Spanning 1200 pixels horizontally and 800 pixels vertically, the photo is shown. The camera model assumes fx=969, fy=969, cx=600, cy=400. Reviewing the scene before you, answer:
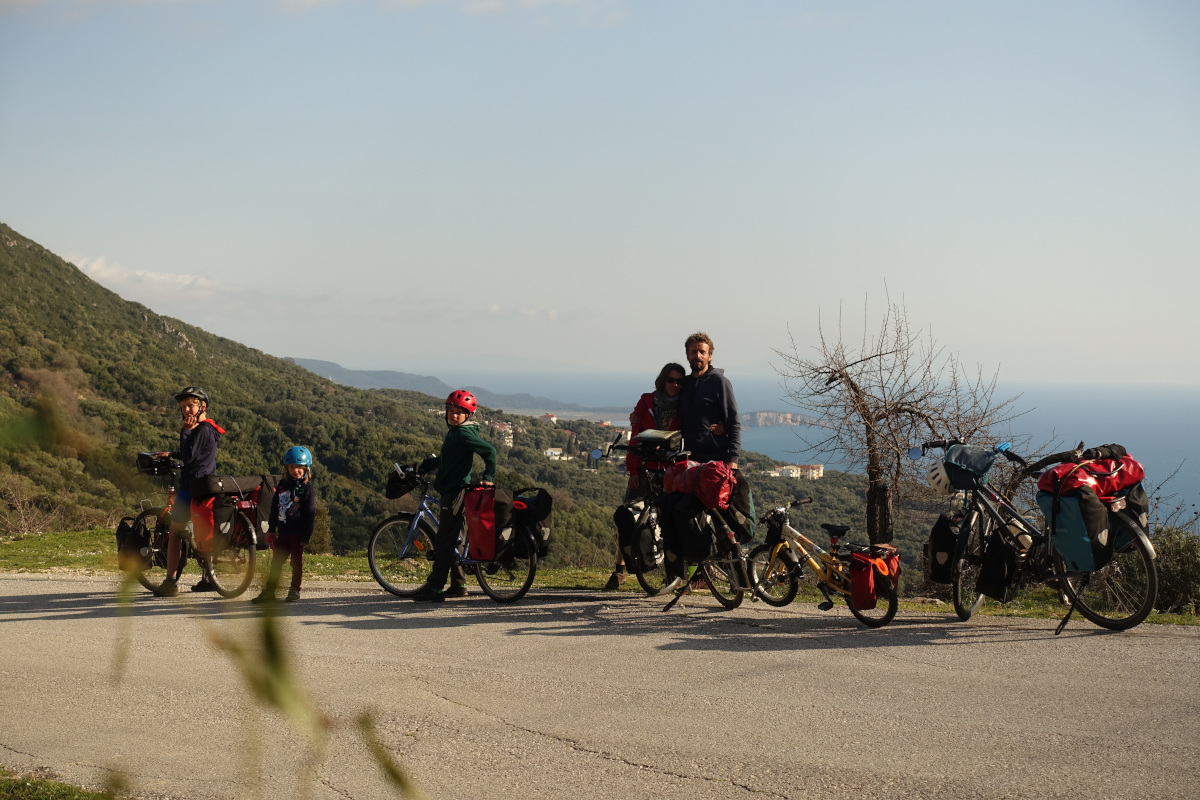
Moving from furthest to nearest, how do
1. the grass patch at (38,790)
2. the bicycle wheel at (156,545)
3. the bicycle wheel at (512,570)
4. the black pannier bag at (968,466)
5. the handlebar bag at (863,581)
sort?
the bicycle wheel at (512,570) → the bicycle wheel at (156,545) → the black pannier bag at (968,466) → the handlebar bag at (863,581) → the grass patch at (38,790)

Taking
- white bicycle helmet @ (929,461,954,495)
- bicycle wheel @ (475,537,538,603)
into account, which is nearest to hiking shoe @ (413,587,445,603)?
bicycle wheel @ (475,537,538,603)

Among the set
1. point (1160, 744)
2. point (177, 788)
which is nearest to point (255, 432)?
point (177, 788)

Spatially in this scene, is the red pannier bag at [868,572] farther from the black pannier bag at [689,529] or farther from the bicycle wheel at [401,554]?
the bicycle wheel at [401,554]

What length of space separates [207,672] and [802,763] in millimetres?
3882

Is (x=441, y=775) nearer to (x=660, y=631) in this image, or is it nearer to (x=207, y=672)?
(x=207, y=672)

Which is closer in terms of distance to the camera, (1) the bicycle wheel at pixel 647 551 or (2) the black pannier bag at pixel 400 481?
(1) the bicycle wheel at pixel 647 551

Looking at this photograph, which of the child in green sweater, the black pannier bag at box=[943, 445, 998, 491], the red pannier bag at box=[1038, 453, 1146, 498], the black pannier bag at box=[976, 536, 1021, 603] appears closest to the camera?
the red pannier bag at box=[1038, 453, 1146, 498]

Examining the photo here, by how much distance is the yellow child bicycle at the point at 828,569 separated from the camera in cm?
738

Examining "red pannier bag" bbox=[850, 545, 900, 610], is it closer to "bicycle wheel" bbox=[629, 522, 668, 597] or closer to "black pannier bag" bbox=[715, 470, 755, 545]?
"black pannier bag" bbox=[715, 470, 755, 545]

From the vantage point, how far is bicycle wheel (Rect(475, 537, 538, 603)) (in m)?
8.55

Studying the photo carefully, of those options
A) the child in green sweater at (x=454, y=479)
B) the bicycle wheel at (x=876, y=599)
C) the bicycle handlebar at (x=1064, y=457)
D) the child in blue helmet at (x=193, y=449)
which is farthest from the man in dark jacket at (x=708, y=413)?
the child in blue helmet at (x=193, y=449)

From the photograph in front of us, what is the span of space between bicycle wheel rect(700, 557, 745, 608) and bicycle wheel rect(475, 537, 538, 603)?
1.51 m

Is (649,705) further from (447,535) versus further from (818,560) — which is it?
(447,535)

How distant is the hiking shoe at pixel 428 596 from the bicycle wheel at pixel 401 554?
3.4 inches
